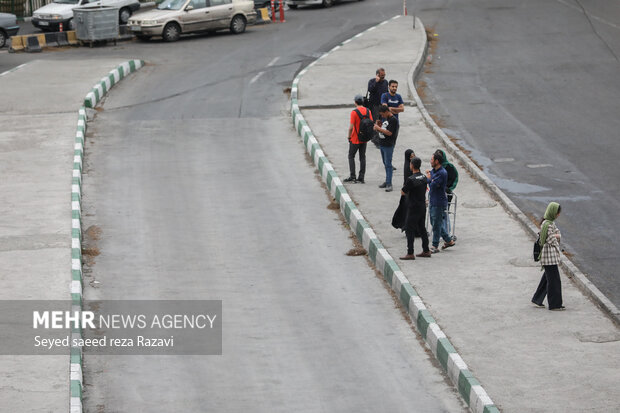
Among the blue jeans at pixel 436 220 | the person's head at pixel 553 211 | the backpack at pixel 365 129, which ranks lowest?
the blue jeans at pixel 436 220

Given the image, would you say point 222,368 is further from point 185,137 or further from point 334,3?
point 334,3

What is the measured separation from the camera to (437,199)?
15578 millimetres

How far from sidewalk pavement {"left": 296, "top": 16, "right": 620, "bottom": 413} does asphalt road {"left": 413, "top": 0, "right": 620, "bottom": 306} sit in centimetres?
94

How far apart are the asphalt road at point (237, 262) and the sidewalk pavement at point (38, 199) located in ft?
1.63

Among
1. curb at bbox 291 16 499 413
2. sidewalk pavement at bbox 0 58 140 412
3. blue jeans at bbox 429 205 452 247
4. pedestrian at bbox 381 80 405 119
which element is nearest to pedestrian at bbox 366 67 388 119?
pedestrian at bbox 381 80 405 119

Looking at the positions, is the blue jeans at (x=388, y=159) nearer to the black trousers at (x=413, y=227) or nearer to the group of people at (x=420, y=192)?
the group of people at (x=420, y=192)

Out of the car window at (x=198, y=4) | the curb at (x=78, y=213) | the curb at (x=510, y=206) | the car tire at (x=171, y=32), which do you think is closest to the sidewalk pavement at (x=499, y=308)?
the curb at (x=510, y=206)

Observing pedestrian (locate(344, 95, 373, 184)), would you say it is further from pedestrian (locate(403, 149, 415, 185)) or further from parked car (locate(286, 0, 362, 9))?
parked car (locate(286, 0, 362, 9))

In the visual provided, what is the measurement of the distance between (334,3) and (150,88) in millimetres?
18204

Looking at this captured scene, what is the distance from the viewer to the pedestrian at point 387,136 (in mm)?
18391

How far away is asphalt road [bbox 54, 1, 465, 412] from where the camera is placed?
11695 millimetres

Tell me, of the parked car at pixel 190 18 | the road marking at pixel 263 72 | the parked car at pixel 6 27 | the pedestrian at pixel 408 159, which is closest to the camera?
the pedestrian at pixel 408 159

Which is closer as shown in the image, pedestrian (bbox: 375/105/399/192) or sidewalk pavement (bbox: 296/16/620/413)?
sidewalk pavement (bbox: 296/16/620/413)

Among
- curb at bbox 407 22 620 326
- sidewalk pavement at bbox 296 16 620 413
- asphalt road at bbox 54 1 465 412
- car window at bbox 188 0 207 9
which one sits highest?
car window at bbox 188 0 207 9
